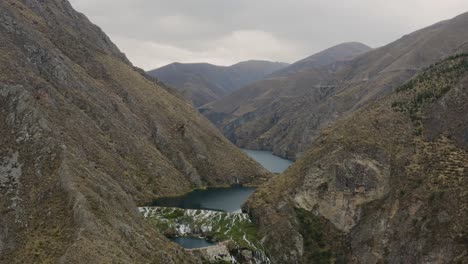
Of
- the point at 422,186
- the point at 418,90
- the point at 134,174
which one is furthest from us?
the point at 134,174

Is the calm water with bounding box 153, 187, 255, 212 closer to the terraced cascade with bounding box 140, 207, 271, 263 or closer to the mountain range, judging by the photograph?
the mountain range

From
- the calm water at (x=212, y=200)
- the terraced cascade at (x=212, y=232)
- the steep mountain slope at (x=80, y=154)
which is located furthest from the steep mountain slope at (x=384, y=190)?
the calm water at (x=212, y=200)

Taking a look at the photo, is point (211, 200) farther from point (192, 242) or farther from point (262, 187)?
point (192, 242)

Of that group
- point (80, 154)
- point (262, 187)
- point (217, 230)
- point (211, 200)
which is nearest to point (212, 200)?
point (211, 200)

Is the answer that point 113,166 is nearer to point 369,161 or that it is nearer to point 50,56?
point 50,56

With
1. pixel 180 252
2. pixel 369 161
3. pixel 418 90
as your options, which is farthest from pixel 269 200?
pixel 418 90

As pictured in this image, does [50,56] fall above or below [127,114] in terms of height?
above
